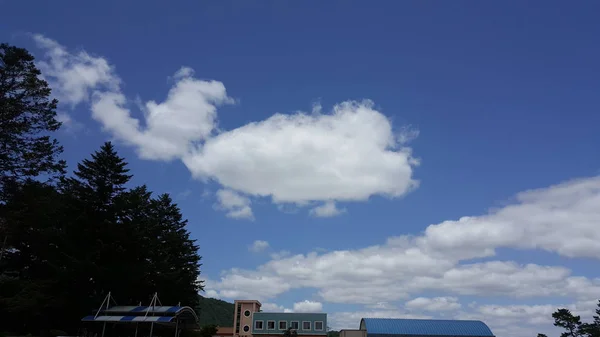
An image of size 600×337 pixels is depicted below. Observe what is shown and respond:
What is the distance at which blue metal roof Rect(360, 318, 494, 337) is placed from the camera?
238 ft

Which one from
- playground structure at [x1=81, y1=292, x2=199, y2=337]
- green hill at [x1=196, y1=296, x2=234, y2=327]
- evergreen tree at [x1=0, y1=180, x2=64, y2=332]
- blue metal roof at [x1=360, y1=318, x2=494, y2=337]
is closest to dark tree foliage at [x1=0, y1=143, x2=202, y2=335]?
evergreen tree at [x1=0, y1=180, x2=64, y2=332]

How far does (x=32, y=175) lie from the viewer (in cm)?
3328

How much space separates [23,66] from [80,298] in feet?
67.5

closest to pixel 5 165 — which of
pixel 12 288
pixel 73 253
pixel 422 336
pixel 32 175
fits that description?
pixel 32 175

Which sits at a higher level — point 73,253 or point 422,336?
point 73,253

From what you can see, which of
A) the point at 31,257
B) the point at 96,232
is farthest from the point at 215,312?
the point at 96,232

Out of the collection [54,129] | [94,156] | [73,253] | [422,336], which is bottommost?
[422,336]

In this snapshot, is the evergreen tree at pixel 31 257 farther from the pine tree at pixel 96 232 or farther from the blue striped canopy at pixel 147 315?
the blue striped canopy at pixel 147 315

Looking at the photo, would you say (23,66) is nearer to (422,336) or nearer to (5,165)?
(5,165)

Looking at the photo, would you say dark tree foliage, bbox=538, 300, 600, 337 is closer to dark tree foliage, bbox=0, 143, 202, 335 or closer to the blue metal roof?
the blue metal roof

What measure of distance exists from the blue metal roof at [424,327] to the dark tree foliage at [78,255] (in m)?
35.9

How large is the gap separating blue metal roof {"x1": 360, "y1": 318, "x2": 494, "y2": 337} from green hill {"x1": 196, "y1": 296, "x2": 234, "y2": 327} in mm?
81780

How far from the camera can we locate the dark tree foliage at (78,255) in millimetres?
39938

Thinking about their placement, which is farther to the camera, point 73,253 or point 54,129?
point 73,253
